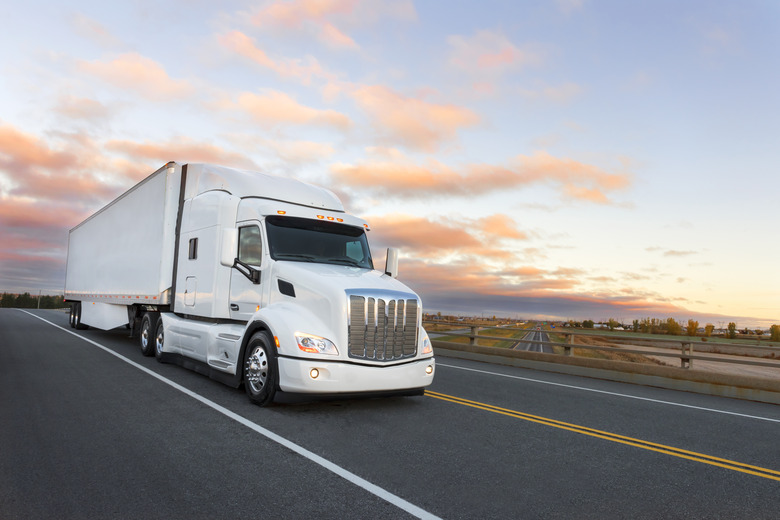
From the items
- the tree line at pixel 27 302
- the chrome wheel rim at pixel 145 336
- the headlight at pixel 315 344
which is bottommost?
the tree line at pixel 27 302

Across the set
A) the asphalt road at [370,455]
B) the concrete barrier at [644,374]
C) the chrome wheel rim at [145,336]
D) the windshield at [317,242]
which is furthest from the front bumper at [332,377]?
the concrete barrier at [644,374]

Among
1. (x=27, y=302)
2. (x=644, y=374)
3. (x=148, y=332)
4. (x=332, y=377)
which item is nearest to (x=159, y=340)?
(x=148, y=332)

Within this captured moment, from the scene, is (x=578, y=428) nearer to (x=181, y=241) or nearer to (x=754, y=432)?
(x=754, y=432)

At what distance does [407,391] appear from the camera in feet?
25.1

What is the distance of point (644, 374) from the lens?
1291 centimetres

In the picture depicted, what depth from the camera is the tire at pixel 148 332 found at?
12.6 m

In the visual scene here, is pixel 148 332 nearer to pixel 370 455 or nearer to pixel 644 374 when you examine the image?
pixel 370 455

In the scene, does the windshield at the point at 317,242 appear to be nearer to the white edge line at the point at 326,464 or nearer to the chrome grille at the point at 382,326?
the chrome grille at the point at 382,326

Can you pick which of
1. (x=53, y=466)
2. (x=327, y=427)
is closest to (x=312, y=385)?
(x=327, y=427)

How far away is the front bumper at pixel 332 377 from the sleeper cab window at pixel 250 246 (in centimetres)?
207

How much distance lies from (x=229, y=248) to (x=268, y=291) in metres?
1.16

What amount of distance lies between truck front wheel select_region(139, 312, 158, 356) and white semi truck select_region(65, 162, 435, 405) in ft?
0.17

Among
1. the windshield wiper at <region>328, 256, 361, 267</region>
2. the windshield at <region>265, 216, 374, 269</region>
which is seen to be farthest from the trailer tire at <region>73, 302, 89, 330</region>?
the windshield wiper at <region>328, 256, 361, 267</region>

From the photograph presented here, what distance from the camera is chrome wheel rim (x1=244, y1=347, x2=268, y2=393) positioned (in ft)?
25.0
